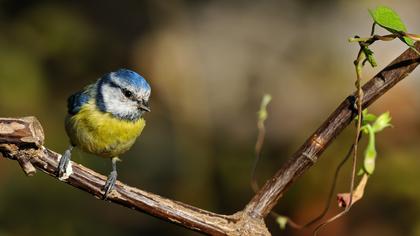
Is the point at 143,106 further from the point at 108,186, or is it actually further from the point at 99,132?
the point at 108,186

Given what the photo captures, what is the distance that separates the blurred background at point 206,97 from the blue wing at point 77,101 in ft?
3.98

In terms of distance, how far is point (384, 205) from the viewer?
3.91 meters

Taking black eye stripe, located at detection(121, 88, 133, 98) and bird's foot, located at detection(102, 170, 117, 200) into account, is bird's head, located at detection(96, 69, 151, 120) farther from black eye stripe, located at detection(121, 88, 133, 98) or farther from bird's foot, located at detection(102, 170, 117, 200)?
bird's foot, located at detection(102, 170, 117, 200)

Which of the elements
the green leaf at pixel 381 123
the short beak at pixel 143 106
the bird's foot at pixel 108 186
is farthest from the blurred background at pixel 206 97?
the bird's foot at pixel 108 186

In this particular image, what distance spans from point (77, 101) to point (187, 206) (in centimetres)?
119

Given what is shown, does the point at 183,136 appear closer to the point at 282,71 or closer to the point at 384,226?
the point at 282,71

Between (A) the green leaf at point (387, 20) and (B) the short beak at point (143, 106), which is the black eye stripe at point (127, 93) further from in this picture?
(A) the green leaf at point (387, 20)

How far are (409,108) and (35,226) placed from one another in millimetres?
2595

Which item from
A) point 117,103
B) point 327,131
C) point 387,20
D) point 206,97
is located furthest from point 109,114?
point 206,97

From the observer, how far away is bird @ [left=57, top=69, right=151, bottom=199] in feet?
8.70

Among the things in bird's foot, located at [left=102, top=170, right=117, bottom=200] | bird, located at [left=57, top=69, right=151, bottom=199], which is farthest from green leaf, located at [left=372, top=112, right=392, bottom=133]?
bird, located at [left=57, top=69, right=151, bottom=199]

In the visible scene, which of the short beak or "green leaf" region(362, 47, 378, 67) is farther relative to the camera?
the short beak

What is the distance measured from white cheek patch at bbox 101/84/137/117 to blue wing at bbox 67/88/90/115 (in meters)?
0.08

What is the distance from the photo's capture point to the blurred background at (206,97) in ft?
13.1
